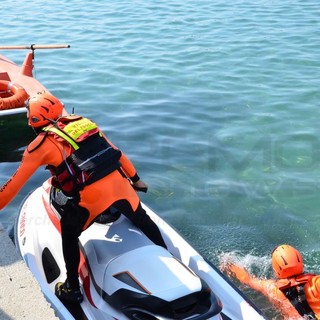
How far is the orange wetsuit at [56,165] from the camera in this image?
416 centimetres

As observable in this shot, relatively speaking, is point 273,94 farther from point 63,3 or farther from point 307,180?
point 63,3

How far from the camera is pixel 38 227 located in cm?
515

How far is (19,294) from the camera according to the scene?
3.49 meters

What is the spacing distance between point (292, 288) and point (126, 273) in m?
1.54

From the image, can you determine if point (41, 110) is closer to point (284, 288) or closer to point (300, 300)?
point (284, 288)

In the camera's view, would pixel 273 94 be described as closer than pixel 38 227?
No

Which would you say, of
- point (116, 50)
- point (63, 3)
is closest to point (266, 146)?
point (116, 50)

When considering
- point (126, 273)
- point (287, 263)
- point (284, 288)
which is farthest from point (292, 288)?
point (126, 273)

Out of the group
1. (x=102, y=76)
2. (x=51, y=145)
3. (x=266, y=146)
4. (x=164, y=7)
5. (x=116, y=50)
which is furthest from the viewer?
(x=164, y=7)

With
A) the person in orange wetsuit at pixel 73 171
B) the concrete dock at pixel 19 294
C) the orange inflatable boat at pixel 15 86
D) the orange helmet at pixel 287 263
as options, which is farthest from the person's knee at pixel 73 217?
the orange inflatable boat at pixel 15 86

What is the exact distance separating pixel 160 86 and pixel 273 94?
2.19 metres

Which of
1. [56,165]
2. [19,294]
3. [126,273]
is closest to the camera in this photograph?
[19,294]

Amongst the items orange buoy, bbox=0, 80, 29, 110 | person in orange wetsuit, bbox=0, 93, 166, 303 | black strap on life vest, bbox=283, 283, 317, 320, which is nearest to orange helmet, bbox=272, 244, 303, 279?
black strap on life vest, bbox=283, 283, 317, 320

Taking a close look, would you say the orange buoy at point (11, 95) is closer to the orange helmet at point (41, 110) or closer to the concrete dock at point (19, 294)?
the orange helmet at point (41, 110)
